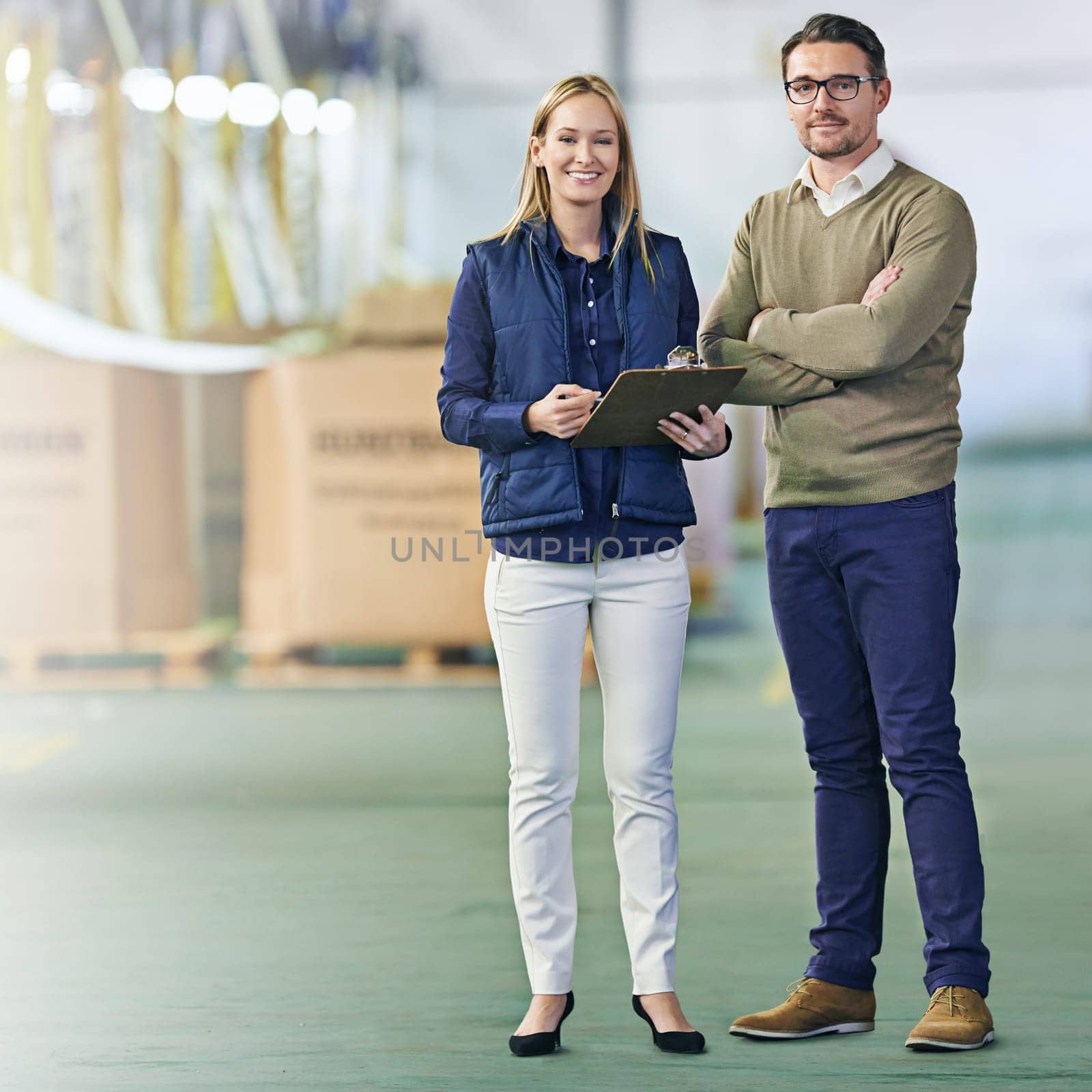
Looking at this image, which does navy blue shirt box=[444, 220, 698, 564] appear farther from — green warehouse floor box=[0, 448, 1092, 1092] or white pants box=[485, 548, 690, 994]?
green warehouse floor box=[0, 448, 1092, 1092]

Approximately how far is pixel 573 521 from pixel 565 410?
18 centimetres

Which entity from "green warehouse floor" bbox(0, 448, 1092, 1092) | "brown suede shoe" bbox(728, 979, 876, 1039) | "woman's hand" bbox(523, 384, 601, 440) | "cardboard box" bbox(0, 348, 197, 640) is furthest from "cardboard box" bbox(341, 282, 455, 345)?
"brown suede shoe" bbox(728, 979, 876, 1039)

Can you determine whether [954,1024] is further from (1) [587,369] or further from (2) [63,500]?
(2) [63,500]

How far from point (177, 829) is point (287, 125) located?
431cm

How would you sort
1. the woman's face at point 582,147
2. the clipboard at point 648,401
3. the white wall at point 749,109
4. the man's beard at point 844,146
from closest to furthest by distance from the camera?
the clipboard at point 648,401
the woman's face at point 582,147
the man's beard at point 844,146
the white wall at point 749,109

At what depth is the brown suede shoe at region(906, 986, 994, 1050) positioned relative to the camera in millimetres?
2258

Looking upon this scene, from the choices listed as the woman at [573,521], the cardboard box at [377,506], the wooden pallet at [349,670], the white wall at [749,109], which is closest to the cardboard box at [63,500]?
the wooden pallet at [349,670]

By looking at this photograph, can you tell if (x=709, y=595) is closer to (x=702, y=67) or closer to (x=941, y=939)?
(x=702, y=67)

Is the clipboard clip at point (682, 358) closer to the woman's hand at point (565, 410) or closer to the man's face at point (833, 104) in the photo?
the woman's hand at point (565, 410)

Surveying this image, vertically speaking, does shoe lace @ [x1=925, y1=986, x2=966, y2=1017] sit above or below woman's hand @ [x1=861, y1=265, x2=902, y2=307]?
below

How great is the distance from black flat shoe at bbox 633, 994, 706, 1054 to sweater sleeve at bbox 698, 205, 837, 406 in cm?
101

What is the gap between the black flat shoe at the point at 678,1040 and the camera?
90.0 inches

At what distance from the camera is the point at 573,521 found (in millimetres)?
2184

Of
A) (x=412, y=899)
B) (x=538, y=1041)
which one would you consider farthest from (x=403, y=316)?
(x=538, y=1041)
